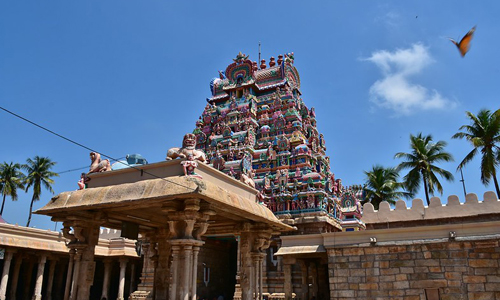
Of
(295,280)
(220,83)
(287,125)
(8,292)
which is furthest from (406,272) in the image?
(220,83)

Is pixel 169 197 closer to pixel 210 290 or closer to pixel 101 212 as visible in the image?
pixel 101 212

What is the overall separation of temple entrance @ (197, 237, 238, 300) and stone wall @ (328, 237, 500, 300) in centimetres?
1208

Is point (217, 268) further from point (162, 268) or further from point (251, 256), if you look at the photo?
point (251, 256)

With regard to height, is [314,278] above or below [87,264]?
below

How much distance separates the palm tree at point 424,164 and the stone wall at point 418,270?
48.7 ft

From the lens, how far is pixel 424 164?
98.6 ft

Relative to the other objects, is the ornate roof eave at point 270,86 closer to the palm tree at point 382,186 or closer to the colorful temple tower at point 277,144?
the colorful temple tower at point 277,144

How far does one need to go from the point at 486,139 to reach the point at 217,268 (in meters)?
20.1

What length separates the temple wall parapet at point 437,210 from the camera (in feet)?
63.6

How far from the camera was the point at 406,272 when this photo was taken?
1576cm

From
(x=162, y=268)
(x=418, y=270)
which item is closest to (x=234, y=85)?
(x=418, y=270)

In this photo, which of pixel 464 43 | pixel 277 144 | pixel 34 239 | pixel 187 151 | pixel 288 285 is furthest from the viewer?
pixel 277 144

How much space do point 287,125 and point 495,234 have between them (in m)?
19.3

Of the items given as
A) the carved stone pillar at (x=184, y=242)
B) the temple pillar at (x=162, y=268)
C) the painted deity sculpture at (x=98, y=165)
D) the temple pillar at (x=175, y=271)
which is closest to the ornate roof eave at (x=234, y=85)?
the temple pillar at (x=162, y=268)
